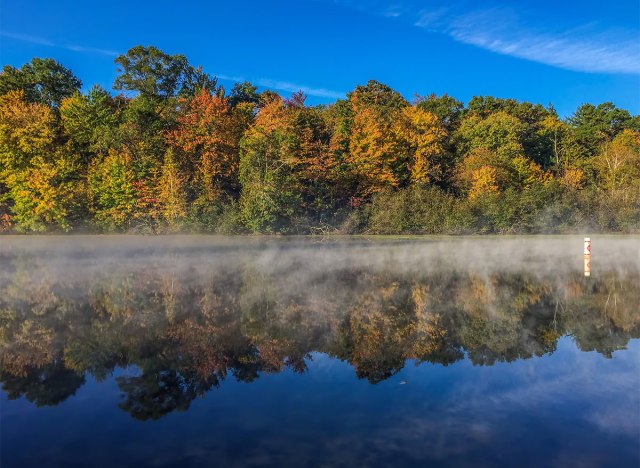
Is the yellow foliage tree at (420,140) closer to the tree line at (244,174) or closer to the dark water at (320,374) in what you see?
the tree line at (244,174)

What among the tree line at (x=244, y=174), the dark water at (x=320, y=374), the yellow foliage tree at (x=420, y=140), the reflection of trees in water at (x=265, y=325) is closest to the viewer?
the dark water at (x=320, y=374)

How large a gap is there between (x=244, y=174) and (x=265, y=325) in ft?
96.5

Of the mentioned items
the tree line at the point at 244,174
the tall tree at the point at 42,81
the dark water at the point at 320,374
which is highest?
the tall tree at the point at 42,81

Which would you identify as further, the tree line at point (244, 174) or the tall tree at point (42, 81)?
the tall tree at point (42, 81)

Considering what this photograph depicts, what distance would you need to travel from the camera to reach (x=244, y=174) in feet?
124

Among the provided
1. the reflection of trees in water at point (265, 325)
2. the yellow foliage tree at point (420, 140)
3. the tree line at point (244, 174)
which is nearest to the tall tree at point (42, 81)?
the tree line at point (244, 174)

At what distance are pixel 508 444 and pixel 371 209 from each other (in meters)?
34.9

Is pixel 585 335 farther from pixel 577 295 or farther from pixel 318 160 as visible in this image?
pixel 318 160

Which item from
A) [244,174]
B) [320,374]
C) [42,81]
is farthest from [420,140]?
[320,374]

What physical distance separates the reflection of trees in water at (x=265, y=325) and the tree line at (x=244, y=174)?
908 inches

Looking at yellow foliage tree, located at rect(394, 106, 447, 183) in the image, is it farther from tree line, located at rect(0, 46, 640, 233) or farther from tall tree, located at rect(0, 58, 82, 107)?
tall tree, located at rect(0, 58, 82, 107)

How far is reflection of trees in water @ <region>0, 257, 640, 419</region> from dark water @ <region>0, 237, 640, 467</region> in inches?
1.8

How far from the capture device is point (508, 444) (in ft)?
15.6

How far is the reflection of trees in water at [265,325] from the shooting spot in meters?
6.77
